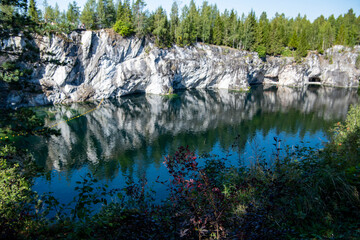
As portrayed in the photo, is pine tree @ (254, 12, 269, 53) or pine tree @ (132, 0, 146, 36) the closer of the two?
pine tree @ (132, 0, 146, 36)

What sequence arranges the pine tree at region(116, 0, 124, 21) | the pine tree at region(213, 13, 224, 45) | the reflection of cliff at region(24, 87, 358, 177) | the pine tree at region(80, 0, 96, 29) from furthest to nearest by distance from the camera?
the pine tree at region(213, 13, 224, 45) → the pine tree at region(116, 0, 124, 21) → the pine tree at region(80, 0, 96, 29) → the reflection of cliff at region(24, 87, 358, 177)

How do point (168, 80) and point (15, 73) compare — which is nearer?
point (15, 73)

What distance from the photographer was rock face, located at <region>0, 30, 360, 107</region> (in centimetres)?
4347

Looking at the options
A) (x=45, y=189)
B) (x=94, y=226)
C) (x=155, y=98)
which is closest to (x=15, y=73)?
(x=94, y=226)

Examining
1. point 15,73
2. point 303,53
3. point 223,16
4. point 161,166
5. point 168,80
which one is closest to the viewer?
point 15,73

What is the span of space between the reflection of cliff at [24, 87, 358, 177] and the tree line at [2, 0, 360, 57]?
18.2 meters

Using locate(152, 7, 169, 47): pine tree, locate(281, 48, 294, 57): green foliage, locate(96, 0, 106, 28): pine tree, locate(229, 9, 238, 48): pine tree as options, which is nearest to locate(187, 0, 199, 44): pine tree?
locate(152, 7, 169, 47): pine tree

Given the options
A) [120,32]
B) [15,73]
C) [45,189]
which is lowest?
[45,189]

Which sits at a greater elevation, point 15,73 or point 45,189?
point 15,73

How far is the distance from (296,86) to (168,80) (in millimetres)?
44279

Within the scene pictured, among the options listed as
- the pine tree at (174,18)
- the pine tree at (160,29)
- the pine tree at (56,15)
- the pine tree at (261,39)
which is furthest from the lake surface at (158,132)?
the pine tree at (56,15)

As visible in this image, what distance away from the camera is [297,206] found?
6.46m

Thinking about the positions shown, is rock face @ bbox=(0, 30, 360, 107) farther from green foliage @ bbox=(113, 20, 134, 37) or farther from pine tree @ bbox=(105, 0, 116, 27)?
pine tree @ bbox=(105, 0, 116, 27)

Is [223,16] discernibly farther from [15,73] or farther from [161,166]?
[15,73]
